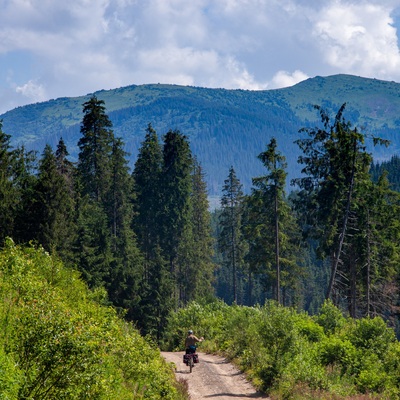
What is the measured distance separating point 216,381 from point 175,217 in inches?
1522

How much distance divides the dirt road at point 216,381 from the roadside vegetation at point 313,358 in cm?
43

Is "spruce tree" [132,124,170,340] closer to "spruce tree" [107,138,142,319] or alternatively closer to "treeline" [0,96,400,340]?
"treeline" [0,96,400,340]

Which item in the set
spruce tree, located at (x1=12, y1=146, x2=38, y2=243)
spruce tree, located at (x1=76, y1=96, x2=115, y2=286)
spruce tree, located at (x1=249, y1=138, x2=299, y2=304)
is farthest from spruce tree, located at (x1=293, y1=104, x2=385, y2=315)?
spruce tree, located at (x1=12, y1=146, x2=38, y2=243)

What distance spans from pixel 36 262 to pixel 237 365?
340 inches

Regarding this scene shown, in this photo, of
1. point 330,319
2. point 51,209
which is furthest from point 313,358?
point 51,209

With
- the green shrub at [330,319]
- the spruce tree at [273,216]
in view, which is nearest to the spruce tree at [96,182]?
the spruce tree at [273,216]

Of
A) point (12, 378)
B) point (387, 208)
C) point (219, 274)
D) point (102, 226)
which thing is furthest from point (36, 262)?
point (219, 274)

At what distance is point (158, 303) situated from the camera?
46.2 meters

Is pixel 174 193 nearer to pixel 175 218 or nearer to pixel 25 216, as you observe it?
pixel 175 218

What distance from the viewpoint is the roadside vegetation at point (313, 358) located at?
16.3 m

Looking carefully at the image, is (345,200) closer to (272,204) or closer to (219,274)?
(272,204)

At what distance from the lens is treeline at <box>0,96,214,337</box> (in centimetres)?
3250

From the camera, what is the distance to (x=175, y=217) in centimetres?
5666

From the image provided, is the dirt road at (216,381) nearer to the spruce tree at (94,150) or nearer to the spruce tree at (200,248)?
the spruce tree at (94,150)
